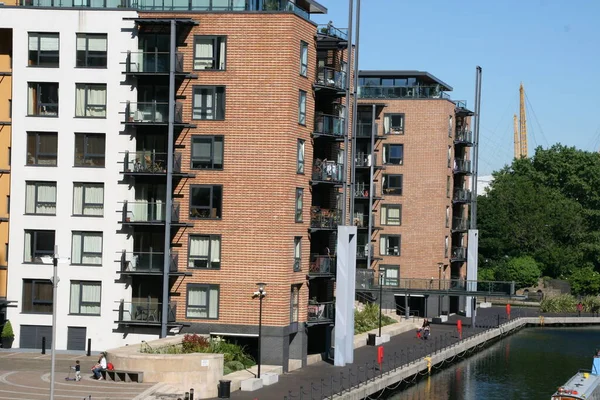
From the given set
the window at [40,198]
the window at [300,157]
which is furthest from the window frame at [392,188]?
the window at [40,198]

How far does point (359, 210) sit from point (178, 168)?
3955cm

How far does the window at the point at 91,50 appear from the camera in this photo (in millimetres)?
63312

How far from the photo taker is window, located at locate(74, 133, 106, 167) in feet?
208

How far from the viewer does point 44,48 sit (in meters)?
63.6

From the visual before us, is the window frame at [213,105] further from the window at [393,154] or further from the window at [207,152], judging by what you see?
the window at [393,154]

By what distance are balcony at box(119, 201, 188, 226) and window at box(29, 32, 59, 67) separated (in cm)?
875

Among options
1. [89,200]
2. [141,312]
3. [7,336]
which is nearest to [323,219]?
[141,312]

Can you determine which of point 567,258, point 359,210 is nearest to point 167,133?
point 359,210

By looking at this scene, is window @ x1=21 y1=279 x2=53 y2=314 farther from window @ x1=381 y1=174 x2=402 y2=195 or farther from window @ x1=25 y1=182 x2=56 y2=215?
window @ x1=381 y1=174 x2=402 y2=195

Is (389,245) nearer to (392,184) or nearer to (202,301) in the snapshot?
(392,184)

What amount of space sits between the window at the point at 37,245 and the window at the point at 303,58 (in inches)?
638

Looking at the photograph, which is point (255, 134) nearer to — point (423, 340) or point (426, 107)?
point (423, 340)

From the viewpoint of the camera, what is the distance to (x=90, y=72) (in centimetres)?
6325

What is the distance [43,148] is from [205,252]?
35.1ft
